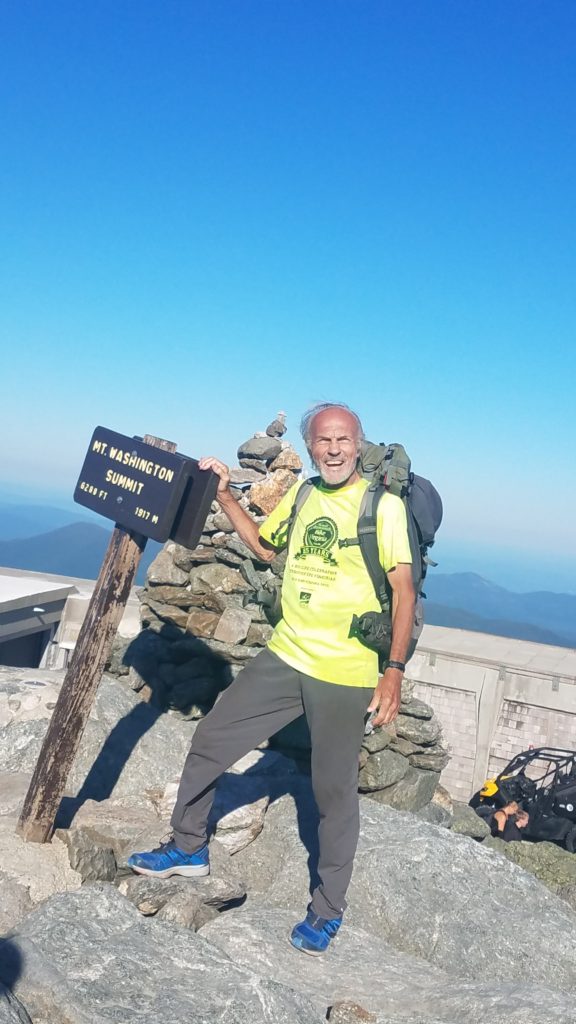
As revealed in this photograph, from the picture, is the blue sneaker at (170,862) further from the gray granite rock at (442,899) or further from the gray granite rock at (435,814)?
the gray granite rock at (435,814)

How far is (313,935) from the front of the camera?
4926 mm

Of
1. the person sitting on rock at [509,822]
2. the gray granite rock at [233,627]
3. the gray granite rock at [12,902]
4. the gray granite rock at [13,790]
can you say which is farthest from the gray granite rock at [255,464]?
the person sitting on rock at [509,822]

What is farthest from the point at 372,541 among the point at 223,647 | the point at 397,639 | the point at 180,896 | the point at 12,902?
the point at 223,647

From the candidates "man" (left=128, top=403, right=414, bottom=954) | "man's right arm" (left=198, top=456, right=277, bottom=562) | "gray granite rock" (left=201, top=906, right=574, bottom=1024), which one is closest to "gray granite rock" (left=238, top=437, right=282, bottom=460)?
"man's right arm" (left=198, top=456, right=277, bottom=562)

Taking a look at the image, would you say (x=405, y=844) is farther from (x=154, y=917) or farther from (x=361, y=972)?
(x=154, y=917)

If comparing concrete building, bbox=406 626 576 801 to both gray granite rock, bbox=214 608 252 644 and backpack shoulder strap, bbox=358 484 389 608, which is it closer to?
gray granite rock, bbox=214 608 252 644

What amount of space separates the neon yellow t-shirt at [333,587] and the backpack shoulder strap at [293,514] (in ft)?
0.53

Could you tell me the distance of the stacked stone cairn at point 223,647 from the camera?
9.53 metres

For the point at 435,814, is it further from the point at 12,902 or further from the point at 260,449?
the point at 12,902

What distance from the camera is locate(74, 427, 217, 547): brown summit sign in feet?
17.5

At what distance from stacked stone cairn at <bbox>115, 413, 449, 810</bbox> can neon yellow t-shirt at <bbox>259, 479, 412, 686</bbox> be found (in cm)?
410

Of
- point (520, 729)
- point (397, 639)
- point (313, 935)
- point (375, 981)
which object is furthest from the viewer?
point (520, 729)

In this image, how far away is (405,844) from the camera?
21.1ft

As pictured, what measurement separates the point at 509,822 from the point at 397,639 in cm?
1522
